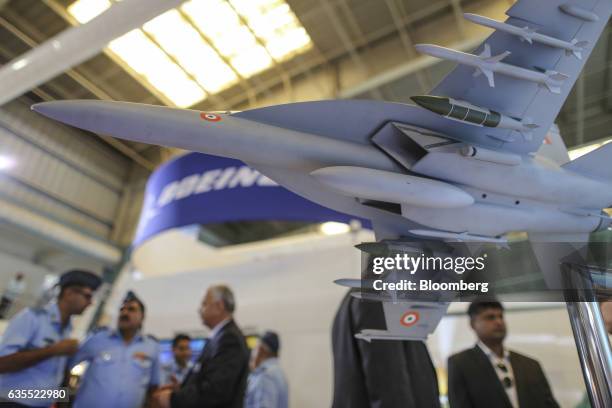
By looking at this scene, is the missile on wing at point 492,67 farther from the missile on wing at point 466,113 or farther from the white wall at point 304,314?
the white wall at point 304,314

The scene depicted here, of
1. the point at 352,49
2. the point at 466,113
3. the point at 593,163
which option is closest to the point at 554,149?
the point at 593,163

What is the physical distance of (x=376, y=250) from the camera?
116 centimetres

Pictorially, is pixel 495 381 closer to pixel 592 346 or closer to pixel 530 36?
pixel 592 346

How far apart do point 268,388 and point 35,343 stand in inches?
84.1

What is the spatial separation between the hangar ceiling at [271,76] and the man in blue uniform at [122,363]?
24.2 inches

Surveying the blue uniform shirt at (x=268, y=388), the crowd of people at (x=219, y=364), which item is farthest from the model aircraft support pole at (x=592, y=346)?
the blue uniform shirt at (x=268, y=388)

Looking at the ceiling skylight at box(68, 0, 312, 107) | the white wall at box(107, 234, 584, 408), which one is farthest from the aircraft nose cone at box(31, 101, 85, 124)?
the white wall at box(107, 234, 584, 408)

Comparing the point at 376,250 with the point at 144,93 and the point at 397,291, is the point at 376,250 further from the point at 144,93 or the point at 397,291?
the point at 144,93

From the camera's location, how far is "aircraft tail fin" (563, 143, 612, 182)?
1.53 m

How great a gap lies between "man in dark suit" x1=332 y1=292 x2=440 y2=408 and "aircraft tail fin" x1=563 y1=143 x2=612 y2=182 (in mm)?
951

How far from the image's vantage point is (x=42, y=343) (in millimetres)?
1595

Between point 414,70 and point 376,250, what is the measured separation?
2641mm

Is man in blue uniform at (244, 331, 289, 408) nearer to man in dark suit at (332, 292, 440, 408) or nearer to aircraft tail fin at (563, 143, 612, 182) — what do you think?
man in dark suit at (332, 292, 440, 408)

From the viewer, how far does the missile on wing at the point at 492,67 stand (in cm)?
120
